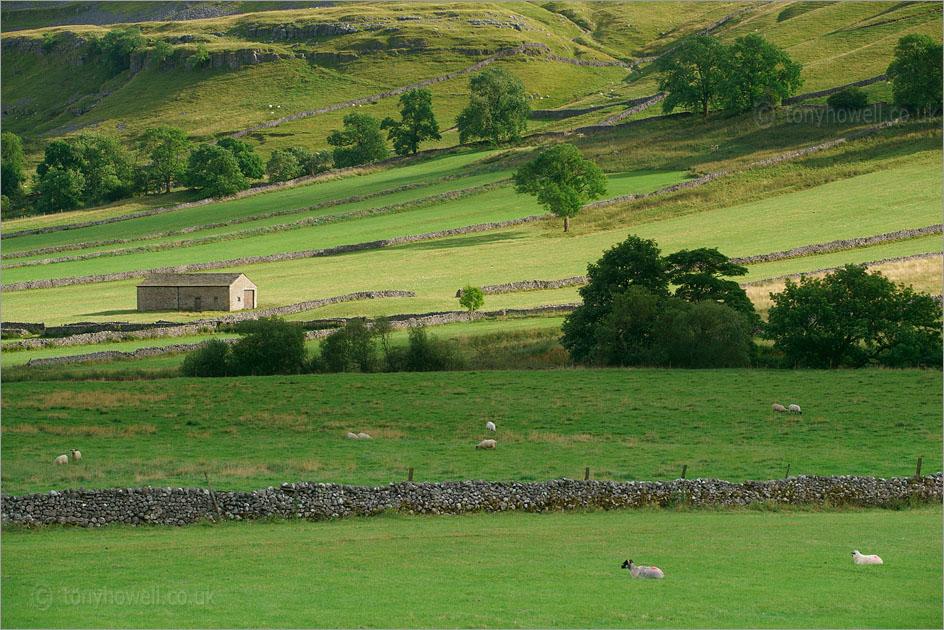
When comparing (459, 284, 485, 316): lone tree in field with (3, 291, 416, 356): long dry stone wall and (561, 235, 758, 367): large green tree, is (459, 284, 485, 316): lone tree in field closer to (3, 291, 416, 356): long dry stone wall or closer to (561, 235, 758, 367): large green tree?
(561, 235, 758, 367): large green tree

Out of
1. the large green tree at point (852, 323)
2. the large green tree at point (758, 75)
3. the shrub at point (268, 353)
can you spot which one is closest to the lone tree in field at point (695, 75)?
the large green tree at point (758, 75)

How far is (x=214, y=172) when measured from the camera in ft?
394

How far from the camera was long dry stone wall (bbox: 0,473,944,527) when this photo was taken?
2184 centimetres

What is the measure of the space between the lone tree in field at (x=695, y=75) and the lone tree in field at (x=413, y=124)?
34894 millimetres

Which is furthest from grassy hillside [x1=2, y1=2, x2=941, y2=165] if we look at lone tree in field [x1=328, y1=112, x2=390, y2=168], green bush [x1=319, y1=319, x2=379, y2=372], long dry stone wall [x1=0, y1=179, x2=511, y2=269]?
green bush [x1=319, y1=319, x2=379, y2=372]

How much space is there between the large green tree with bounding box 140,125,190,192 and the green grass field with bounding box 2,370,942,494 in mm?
91339

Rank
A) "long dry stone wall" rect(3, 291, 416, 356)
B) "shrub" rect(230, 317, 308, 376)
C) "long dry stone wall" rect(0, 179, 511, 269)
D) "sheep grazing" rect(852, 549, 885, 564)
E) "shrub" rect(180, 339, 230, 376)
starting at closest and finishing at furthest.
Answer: "sheep grazing" rect(852, 549, 885, 564), "shrub" rect(180, 339, 230, 376), "shrub" rect(230, 317, 308, 376), "long dry stone wall" rect(3, 291, 416, 356), "long dry stone wall" rect(0, 179, 511, 269)

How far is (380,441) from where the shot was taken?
32281 mm

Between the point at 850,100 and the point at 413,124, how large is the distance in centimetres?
6071

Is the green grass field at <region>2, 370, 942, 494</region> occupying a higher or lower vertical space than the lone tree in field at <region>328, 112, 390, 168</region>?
lower

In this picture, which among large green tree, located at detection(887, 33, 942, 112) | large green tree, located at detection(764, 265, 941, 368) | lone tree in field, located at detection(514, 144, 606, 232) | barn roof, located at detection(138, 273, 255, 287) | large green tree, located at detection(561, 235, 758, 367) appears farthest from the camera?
large green tree, located at detection(887, 33, 942, 112)

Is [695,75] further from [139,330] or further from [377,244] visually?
[139,330]

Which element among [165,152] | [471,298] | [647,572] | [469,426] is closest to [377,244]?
[471,298]

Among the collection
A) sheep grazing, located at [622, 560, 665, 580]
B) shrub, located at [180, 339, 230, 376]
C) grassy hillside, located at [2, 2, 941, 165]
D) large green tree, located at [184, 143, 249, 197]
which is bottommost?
shrub, located at [180, 339, 230, 376]
